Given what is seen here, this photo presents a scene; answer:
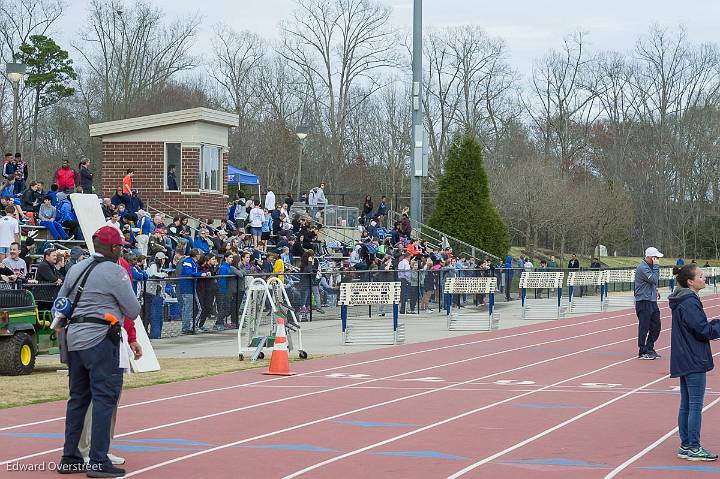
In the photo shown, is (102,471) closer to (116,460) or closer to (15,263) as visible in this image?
(116,460)

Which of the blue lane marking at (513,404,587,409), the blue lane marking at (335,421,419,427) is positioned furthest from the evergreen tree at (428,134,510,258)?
the blue lane marking at (335,421,419,427)

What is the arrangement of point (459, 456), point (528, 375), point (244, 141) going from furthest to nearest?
point (244, 141)
point (528, 375)
point (459, 456)

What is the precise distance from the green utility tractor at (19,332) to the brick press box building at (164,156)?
73.3 ft

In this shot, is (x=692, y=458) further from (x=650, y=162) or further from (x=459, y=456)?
(x=650, y=162)

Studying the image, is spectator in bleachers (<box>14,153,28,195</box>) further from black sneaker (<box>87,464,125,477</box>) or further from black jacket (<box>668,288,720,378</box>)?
black jacket (<box>668,288,720,378</box>)

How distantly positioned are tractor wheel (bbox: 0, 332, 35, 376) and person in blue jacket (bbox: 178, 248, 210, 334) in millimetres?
7708

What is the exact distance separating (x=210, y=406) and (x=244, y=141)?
2283 inches

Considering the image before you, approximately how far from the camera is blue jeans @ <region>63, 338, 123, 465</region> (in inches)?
378

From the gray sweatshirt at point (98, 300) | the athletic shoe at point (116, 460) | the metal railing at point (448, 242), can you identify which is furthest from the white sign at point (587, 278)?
the gray sweatshirt at point (98, 300)

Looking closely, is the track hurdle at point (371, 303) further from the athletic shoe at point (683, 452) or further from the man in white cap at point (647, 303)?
the athletic shoe at point (683, 452)

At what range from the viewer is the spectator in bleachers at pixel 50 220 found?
2802 centimetres

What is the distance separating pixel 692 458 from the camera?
35.5 feet

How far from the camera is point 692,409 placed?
11.0 metres

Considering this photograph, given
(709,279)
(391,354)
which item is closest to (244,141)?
(709,279)
